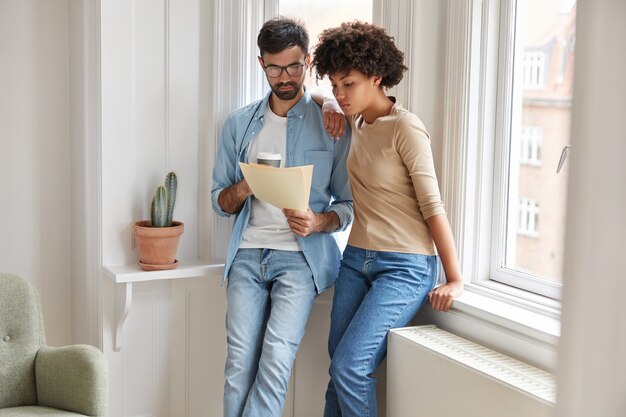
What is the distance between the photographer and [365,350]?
239cm

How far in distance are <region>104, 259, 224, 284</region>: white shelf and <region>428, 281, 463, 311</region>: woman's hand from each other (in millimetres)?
925

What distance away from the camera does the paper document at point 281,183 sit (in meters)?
2.33

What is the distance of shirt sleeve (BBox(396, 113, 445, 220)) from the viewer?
7.66 feet

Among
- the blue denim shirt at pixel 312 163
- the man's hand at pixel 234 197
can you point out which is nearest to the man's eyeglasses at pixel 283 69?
the blue denim shirt at pixel 312 163

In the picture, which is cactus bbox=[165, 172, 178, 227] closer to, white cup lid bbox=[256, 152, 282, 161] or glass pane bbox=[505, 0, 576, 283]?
white cup lid bbox=[256, 152, 282, 161]

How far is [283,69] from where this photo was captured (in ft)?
8.67

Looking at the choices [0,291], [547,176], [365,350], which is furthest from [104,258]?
[547,176]

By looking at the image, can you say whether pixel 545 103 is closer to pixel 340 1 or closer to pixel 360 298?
pixel 360 298

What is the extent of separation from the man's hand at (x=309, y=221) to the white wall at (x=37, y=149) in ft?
3.86

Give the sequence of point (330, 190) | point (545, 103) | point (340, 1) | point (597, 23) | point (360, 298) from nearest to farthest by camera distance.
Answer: point (597, 23) < point (545, 103) < point (360, 298) < point (330, 190) < point (340, 1)

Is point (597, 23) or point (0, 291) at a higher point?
point (597, 23)

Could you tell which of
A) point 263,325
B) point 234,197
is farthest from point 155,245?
point 263,325

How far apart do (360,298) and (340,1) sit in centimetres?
117

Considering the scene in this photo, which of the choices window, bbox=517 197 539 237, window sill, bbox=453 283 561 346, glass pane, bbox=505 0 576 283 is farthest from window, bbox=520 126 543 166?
window sill, bbox=453 283 561 346
